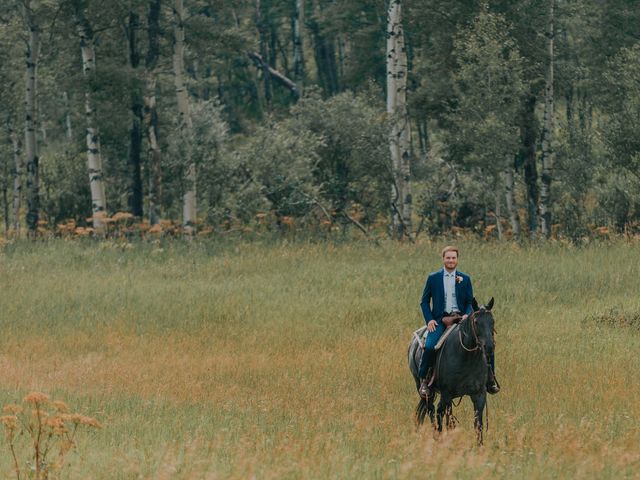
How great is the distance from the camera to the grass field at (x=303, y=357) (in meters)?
10.9

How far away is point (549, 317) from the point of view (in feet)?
72.8

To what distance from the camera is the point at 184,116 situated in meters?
34.3

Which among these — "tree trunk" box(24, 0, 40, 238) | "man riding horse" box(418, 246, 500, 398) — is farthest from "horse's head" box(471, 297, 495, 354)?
"tree trunk" box(24, 0, 40, 238)

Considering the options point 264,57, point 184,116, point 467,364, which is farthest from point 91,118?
point 264,57

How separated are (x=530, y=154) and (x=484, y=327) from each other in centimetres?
2650

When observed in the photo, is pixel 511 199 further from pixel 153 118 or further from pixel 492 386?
pixel 492 386

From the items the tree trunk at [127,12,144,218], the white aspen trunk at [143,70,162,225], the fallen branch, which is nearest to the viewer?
the white aspen trunk at [143,70,162,225]

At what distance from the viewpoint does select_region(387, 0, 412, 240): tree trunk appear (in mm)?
34219

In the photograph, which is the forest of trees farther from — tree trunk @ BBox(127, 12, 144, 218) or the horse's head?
the horse's head

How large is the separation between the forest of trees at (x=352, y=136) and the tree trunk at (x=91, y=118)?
55 millimetres

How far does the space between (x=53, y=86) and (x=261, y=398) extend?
3610 cm

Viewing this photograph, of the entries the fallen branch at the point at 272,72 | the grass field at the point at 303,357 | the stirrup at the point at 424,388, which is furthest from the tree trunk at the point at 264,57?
the stirrup at the point at 424,388

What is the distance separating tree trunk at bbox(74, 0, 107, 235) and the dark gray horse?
21.9 m

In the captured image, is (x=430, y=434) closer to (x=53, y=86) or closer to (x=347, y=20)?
(x=53, y=86)
